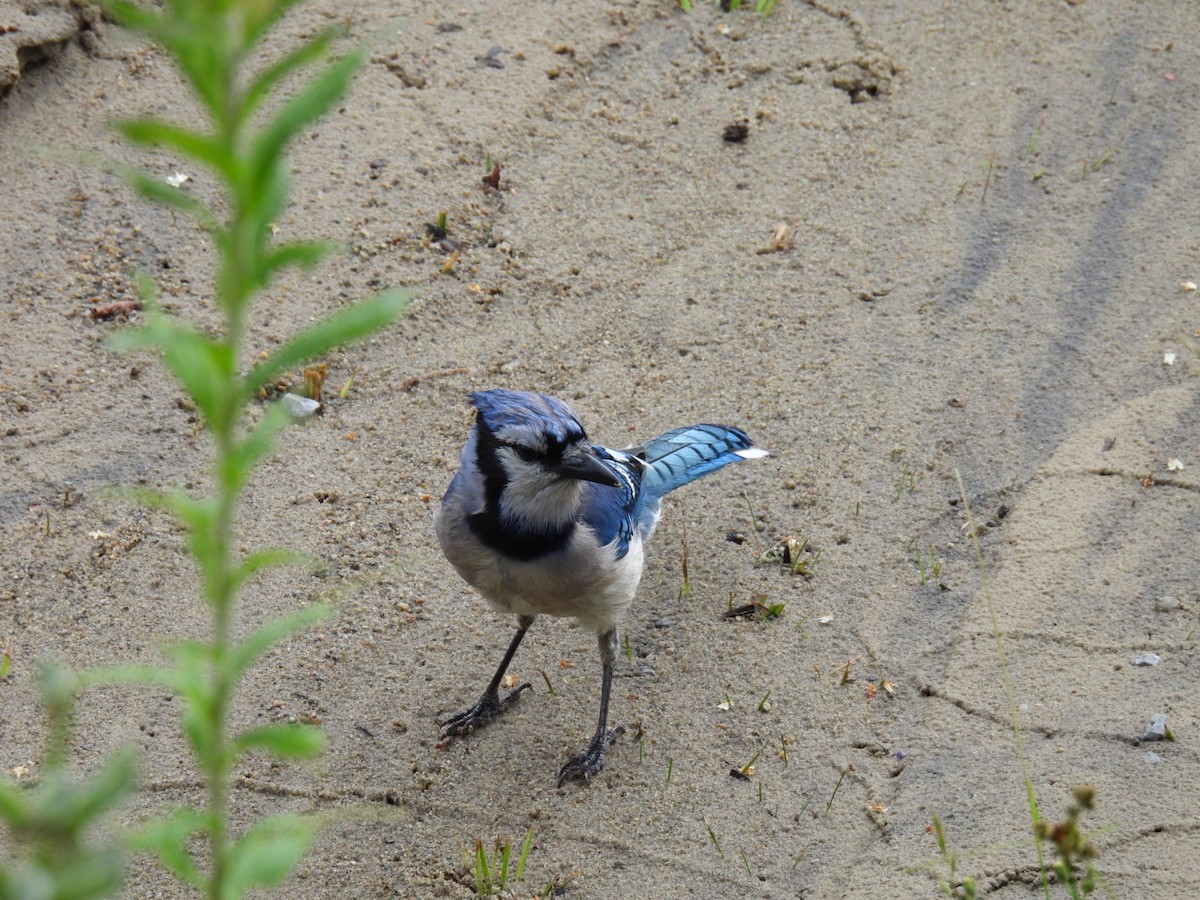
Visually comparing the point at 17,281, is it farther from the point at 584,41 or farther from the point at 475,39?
the point at 584,41

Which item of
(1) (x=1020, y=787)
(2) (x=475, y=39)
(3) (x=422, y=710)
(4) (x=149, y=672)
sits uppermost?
(4) (x=149, y=672)

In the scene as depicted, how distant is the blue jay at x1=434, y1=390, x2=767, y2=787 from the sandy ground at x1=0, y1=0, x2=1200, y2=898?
1.52 ft

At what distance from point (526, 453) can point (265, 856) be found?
7.44ft

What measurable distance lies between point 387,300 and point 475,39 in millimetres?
4954

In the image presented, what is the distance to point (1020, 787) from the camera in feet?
11.4

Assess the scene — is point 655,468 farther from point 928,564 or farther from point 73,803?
point 73,803

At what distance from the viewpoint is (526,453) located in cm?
358

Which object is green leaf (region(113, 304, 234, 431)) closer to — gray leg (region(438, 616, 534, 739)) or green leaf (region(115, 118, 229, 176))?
green leaf (region(115, 118, 229, 176))

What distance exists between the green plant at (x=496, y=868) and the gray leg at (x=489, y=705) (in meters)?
0.46

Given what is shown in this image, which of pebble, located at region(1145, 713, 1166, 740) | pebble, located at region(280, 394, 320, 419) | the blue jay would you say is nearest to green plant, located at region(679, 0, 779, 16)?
pebble, located at region(280, 394, 320, 419)

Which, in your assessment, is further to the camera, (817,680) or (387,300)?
(817,680)

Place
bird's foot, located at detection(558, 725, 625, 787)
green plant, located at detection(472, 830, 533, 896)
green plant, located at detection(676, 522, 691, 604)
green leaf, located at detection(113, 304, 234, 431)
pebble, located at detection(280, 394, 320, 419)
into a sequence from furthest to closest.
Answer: pebble, located at detection(280, 394, 320, 419) → green plant, located at detection(676, 522, 691, 604) → bird's foot, located at detection(558, 725, 625, 787) → green plant, located at detection(472, 830, 533, 896) → green leaf, located at detection(113, 304, 234, 431)

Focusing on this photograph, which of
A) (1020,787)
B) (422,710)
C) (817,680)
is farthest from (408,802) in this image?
(1020,787)

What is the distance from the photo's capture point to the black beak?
3539 mm
